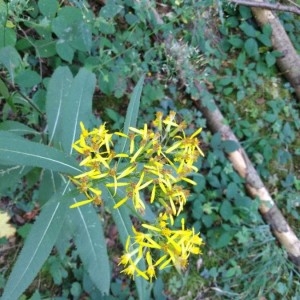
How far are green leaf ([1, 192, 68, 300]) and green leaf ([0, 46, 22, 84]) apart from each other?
0.79 metres

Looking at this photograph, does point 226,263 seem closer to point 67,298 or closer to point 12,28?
point 67,298

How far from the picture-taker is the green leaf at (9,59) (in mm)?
2186

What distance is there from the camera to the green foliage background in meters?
2.17

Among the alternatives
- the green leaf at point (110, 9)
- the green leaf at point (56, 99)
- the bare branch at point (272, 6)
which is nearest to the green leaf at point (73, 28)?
the green leaf at point (110, 9)

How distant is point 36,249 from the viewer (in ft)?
5.42

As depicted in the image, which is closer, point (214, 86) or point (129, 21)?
point (129, 21)

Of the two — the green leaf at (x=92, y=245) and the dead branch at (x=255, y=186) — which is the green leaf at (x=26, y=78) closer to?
the green leaf at (x=92, y=245)

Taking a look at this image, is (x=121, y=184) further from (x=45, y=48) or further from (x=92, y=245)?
(x=45, y=48)

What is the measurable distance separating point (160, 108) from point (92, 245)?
1455 mm

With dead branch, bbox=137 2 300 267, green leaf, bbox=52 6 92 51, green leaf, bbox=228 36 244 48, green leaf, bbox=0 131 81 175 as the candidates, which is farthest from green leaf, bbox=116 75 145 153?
green leaf, bbox=228 36 244 48

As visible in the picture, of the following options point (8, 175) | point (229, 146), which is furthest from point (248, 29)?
point (8, 175)

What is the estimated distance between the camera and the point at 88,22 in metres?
2.64

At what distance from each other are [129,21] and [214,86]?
84 cm

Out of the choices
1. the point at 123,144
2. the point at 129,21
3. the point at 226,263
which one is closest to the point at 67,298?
the point at 226,263
